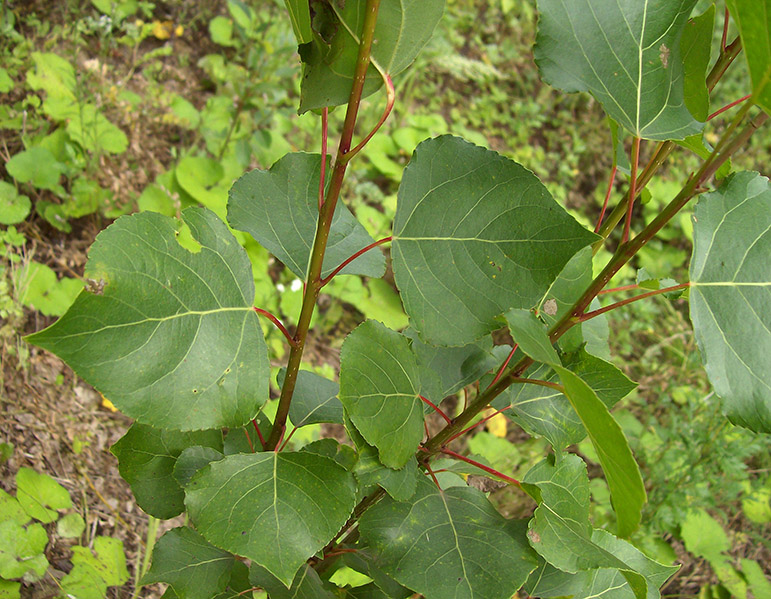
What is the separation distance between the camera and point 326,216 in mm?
817

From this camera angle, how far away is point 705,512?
260 centimetres

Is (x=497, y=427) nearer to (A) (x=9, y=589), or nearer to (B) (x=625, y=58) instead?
(A) (x=9, y=589)

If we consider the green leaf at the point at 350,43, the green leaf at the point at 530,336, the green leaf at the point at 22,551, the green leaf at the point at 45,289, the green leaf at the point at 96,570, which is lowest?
the green leaf at the point at 96,570

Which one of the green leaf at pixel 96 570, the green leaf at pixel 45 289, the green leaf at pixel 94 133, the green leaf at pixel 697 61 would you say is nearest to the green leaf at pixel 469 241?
the green leaf at pixel 697 61

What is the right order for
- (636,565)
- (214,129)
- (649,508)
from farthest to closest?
1. (214,129)
2. (649,508)
3. (636,565)

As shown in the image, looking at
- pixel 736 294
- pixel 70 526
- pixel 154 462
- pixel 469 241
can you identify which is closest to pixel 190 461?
pixel 154 462

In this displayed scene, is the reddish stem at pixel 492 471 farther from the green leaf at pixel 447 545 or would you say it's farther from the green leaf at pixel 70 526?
the green leaf at pixel 70 526

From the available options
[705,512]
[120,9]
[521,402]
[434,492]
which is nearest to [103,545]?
[434,492]

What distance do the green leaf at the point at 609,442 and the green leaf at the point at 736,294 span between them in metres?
0.18

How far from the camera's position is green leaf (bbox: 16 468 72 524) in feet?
5.30

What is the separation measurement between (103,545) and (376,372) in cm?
124

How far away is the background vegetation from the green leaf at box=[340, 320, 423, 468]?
3.68 feet

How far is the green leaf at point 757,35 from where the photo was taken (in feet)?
1.86

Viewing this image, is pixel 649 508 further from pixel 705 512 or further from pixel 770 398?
pixel 770 398
